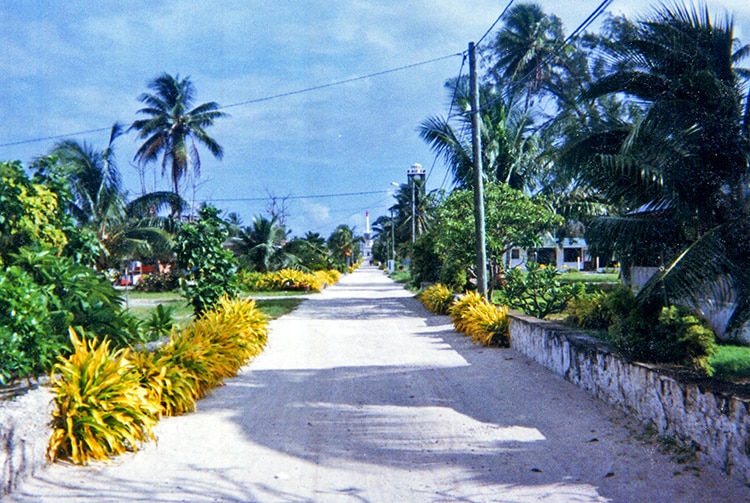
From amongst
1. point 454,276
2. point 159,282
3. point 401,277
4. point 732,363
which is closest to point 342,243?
point 401,277

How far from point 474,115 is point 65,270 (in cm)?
1136

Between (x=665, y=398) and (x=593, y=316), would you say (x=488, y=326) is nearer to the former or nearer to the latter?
(x=593, y=316)

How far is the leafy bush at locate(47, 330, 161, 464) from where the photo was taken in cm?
501

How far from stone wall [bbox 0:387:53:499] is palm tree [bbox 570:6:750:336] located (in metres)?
5.59

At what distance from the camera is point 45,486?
14.7 ft

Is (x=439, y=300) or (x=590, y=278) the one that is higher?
(x=590, y=278)

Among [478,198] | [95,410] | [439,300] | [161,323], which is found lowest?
[95,410]

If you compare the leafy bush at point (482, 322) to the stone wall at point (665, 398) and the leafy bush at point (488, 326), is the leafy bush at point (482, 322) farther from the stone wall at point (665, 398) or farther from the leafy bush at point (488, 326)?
the stone wall at point (665, 398)

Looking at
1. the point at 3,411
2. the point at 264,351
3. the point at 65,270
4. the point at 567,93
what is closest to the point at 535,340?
the point at 264,351

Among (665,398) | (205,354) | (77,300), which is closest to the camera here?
(665,398)

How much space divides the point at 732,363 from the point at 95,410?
22.2 feet

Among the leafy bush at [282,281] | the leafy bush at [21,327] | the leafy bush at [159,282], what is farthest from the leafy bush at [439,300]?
the leafy bush at [159,282]

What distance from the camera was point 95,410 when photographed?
5.14m

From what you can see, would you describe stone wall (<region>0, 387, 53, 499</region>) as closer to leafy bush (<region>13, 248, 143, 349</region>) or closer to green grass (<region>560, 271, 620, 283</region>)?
leafy bush (<region>13, 248, 143, 349</region>)
